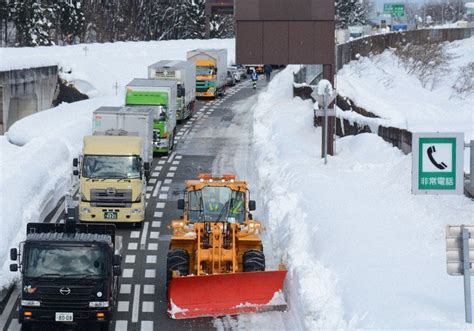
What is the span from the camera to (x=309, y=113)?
169 feet

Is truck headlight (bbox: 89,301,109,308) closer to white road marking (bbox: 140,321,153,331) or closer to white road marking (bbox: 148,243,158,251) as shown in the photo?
white road marking (bbox: 140,321,153,331)

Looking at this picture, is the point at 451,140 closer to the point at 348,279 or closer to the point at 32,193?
the point at 348,279

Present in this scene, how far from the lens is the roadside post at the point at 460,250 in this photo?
16.8m

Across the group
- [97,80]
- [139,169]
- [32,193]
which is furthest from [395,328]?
[97,80]

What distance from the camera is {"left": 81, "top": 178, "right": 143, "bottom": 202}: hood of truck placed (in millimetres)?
30172

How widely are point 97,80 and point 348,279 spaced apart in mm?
55649

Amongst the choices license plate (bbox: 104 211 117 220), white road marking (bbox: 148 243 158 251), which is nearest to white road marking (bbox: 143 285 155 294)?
white road marking (bbox: 148 243 158 251)

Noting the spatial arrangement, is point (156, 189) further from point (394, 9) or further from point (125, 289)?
point (394, 9)

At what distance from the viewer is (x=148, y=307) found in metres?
23.0

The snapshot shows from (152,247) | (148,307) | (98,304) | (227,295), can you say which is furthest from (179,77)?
(98,304)

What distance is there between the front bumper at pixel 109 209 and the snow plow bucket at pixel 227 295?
28.9 ft

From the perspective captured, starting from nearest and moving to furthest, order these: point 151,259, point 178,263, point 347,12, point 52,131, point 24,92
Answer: point 178,263 < point 151,259 < point 52,131 < point 24,92 < point 347,12

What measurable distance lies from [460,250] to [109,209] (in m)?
15.4

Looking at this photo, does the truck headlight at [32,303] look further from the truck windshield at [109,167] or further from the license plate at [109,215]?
the truck windshield at [109,167]
